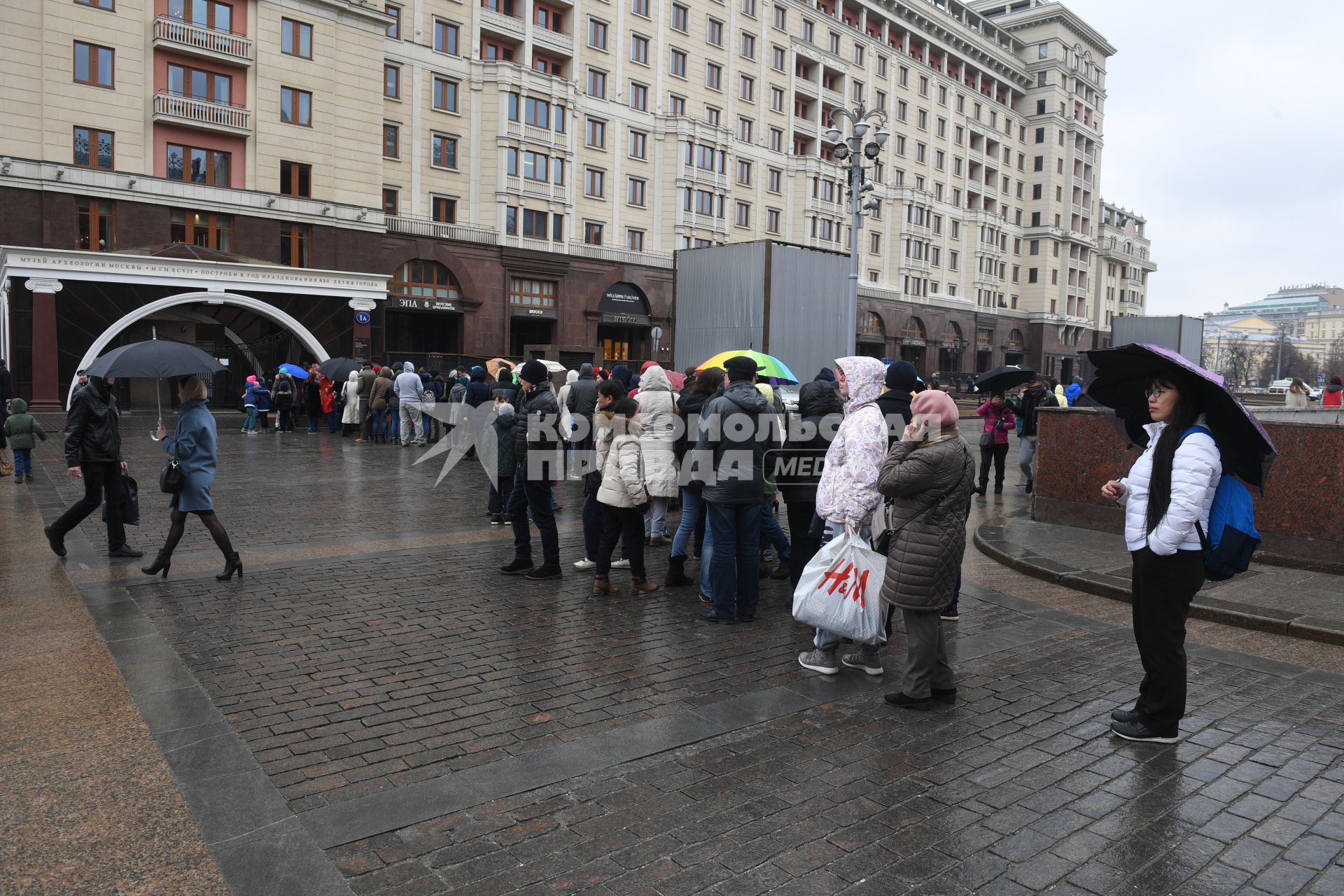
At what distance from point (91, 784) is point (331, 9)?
3594 centimetres

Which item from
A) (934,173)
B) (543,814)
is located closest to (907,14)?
(934,173)

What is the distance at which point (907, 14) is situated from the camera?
6216 centimetres

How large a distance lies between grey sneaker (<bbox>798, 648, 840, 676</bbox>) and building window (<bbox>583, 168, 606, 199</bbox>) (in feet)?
134

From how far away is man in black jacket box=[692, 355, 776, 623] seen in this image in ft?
21.1

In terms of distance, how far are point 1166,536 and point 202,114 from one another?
34.2 meters

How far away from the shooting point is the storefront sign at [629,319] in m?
44.5

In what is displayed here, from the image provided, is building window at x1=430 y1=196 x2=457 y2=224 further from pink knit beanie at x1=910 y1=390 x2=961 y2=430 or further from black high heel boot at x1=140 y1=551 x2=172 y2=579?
pink knit beanie at x1=910 y1=390 x2=961 y2=430

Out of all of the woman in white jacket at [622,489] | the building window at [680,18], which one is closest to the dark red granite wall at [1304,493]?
the woman in white jacket at [622,489]

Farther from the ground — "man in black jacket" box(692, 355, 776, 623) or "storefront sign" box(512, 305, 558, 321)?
"storefront sign" box(512, 305, 558, 321)

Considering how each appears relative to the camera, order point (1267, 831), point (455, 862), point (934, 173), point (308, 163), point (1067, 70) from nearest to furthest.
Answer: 1. point (455, 862)
2. point (1267, 831)
3. point (308, 163)
4. point (934, 173)
5. point (1067, 70)

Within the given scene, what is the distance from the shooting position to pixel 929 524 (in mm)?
4848

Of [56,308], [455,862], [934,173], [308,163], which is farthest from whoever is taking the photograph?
[934,173]

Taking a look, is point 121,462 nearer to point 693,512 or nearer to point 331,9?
point 693,512

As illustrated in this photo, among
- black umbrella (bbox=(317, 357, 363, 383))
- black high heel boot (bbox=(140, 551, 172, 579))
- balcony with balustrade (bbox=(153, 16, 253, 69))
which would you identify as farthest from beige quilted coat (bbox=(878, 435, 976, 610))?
balcony with balustrade (bbox=(153, 16, 253, 69))
